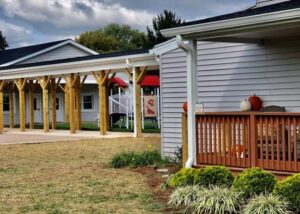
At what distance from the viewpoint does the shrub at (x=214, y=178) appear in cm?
723

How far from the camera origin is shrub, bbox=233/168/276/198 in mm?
6625

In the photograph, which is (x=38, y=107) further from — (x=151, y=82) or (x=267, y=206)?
(x=267, y=206)

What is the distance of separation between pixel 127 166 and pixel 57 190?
274 centimetres

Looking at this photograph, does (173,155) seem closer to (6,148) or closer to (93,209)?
(93,209)

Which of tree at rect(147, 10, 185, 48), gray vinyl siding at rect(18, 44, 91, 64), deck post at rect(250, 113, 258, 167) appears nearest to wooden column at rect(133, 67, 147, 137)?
deck post at rect(250, 113, 258, 167)

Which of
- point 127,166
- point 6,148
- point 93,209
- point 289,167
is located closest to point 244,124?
point 289,167

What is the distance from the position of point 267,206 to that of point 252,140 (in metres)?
2.02

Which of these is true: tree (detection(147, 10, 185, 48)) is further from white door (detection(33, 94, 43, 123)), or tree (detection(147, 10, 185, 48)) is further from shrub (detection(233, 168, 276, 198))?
shrub (detection(233, 168, 276, 198))

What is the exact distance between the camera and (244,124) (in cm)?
811

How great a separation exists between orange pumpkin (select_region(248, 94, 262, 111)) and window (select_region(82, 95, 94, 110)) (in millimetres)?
26307

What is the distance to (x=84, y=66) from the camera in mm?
21219

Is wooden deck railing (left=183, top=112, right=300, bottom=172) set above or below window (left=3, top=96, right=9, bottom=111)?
below

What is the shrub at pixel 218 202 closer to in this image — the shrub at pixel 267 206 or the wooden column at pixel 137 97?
the shrub at pixel 267 206

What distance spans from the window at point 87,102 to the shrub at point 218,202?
96.5ft
